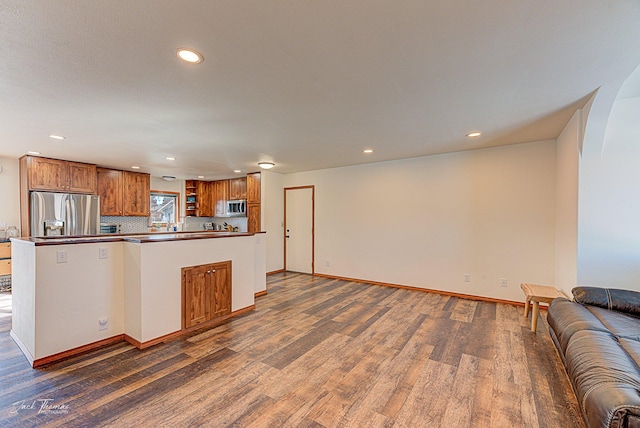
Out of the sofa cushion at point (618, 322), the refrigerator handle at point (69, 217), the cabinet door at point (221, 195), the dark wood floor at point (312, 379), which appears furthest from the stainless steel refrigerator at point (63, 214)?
the sofa cushion at point (618, 322)

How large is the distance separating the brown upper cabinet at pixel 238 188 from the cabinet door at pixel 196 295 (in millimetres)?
3963

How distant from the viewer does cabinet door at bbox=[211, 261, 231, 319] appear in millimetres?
3394

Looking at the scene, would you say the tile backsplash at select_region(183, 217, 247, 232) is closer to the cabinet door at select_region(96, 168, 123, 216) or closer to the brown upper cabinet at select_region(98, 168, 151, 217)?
the brown upper cabinet at select_region(98, 168, 151, 217)

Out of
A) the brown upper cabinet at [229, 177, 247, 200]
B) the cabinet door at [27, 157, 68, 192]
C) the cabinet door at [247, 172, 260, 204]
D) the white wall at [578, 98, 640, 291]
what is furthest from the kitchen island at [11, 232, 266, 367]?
the white wall at [578, 98, 640, 291]

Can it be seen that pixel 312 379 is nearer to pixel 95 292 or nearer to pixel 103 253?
pixel 95 292

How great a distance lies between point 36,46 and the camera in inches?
65.7

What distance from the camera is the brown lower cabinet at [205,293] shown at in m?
3.10

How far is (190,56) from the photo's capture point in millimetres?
1811

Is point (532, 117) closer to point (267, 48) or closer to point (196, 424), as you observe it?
point (267, 48)

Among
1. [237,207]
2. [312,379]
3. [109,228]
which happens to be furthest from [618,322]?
[109,228]

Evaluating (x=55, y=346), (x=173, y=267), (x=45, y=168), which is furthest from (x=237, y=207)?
(x=55, y=346)

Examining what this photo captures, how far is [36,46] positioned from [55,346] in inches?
97.6

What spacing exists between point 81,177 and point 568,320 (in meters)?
7.57

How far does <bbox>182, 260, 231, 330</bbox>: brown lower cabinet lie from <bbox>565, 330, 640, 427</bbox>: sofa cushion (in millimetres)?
3367
